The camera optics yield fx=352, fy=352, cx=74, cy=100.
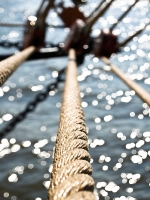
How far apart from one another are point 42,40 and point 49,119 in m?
1.84

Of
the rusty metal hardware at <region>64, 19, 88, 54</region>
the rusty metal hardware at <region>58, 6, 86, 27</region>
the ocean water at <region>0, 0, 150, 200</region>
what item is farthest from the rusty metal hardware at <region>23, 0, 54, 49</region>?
the rusty metal hardware at <region>58, 6, 86, 27</region>

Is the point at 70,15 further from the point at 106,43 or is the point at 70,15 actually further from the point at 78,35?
the point at 106,43

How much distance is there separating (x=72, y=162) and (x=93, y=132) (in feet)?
10.8

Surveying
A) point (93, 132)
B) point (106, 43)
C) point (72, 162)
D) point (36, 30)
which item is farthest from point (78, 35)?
point (72, 162)

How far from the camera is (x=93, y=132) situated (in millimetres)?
4742

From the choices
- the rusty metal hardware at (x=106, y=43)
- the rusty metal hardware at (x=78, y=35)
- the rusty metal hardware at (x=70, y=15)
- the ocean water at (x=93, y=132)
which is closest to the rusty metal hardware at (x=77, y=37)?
the rusty metal hardware at (x=78, y=35)

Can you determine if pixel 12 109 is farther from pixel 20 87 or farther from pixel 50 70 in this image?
pixel 50 70

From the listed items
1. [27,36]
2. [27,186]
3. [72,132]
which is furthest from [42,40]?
[72,132]

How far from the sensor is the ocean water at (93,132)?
12.0ft

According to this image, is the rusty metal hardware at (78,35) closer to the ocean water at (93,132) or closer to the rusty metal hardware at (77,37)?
the rusty metal hardware at (77,37)

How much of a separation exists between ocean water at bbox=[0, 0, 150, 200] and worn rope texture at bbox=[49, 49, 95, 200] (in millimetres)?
1668

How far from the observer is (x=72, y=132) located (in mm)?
1789

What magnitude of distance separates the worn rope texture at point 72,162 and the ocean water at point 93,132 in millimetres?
1668

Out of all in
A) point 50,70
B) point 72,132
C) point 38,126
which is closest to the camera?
point 72,132
